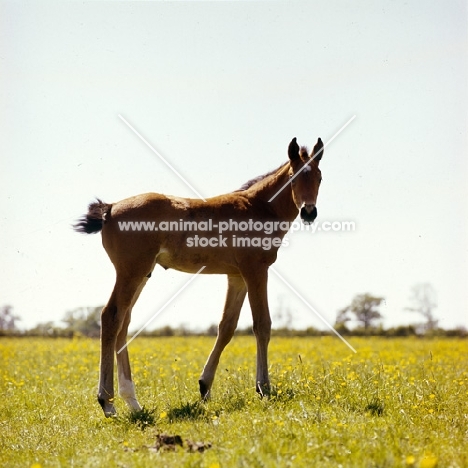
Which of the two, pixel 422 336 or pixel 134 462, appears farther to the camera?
pixel 422 336

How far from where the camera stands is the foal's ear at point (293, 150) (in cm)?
1023

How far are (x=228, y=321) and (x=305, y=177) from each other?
2.69 metres

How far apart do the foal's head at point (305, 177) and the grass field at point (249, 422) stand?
2.62m


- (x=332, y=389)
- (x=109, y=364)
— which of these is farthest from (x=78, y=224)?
(x=332, y=389)

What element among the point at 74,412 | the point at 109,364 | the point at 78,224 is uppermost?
the point at 78,224

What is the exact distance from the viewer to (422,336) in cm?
3178

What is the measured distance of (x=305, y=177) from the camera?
10000mm

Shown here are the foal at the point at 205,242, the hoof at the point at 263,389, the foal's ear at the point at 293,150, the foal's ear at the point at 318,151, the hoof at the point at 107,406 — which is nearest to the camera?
the hoof at the point at 107,406

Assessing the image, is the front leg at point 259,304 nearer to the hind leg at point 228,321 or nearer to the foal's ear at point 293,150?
the hind leg at point 228,321

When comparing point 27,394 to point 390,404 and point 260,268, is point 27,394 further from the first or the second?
point 390,404

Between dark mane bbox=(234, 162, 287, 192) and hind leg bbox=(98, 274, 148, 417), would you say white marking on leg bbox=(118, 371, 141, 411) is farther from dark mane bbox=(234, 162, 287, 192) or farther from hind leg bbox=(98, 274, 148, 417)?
dark mane bbox=(234, 162, 287, 192)

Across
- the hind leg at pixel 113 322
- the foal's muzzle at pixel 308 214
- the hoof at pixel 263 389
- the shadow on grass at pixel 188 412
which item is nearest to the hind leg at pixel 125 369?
the hind leg at pixel 113 322

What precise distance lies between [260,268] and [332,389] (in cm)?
213

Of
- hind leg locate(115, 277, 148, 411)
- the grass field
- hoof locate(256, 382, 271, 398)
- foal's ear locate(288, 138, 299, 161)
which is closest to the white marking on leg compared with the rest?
hind leg locate(115, 277, 148, 411)
